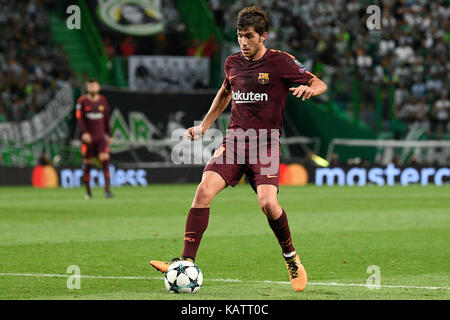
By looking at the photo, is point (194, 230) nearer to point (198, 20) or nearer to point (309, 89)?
point (309, 89)

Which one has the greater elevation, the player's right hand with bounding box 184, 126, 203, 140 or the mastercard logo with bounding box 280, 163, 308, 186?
the player's right hand with bounding box 184, 126, 203, 140

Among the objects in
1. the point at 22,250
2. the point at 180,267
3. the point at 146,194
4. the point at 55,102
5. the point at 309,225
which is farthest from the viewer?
the point at 55,102

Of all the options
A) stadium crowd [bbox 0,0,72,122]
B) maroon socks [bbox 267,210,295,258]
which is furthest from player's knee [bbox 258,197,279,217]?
stadium crowd [bbox 0,0,72,122]

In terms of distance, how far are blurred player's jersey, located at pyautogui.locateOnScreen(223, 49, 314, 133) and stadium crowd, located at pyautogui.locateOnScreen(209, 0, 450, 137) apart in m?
17.3

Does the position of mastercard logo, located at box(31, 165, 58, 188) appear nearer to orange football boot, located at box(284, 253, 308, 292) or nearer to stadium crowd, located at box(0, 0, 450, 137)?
stadium crowd, located at box(0, 0, 450, 137)

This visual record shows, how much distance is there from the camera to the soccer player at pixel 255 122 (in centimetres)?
686

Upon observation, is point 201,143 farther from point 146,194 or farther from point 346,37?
point 346,37

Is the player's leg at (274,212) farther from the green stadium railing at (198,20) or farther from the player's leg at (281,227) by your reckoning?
the green stadium railing at (198,20)

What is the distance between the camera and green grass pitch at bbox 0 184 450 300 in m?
6.80

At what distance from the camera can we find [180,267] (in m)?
6.61

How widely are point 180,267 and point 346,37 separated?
74.1ft

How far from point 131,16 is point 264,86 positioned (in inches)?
833

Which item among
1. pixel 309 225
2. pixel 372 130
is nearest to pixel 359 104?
pixel 372 130

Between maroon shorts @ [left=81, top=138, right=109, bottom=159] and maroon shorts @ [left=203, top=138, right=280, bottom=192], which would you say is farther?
maroon shorts @ [left=81, top=138, right=109, bottom=159]
